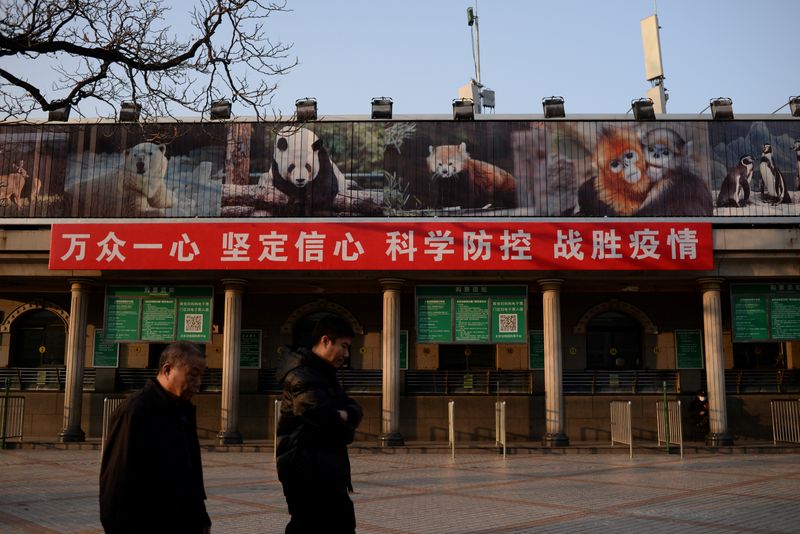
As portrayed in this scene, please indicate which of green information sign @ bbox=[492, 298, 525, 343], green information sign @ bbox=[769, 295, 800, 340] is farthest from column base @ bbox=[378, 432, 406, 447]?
green information sign @ bbox=[769, 295, 800, 340]

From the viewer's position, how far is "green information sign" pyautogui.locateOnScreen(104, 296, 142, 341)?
810 inches

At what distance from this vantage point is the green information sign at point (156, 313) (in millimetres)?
20531

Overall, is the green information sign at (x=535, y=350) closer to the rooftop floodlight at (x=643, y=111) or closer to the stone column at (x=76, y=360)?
the rooftop floodlight at (x=643, y=111)

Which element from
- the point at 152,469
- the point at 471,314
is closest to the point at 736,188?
the point at 471,314

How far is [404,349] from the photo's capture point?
2256 centimetres

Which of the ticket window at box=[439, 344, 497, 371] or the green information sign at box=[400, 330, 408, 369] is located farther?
the ticket window at box=[439, 344, 497, 371]

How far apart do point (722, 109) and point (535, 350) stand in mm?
8211

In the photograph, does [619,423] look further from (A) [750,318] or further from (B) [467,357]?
(B) [467,357]

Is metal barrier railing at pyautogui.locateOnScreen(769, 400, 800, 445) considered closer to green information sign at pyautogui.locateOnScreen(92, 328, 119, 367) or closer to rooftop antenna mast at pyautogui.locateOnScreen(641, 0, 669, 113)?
rooftop antenna mast at pyautogui.locateOnScreen(641, 0, 669, 113)

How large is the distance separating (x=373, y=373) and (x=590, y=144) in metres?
8.60

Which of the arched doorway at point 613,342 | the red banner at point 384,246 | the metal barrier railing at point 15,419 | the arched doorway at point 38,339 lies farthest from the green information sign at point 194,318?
the arched doorway at point 613,342

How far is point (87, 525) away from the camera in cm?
911

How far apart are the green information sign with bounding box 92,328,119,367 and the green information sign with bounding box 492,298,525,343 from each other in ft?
35.2

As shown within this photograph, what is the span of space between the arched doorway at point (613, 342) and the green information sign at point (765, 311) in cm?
333
